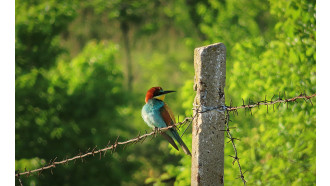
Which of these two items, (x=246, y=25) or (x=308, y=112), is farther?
(x=246, y=25)

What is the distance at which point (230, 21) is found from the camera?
335 inches

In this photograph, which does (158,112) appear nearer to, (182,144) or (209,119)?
(182,144)

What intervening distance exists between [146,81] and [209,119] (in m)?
13.1

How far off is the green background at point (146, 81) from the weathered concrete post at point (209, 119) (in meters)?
0.34

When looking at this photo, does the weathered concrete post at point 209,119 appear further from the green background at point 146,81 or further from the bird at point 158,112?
the bird at point 158,112

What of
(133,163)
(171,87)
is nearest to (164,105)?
(133,163)

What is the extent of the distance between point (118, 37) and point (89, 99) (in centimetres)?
693

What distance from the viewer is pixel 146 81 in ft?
50.9

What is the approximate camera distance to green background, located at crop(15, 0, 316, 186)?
17.5ft

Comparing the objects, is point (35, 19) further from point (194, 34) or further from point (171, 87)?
point (171, 87)

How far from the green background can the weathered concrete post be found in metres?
0.34

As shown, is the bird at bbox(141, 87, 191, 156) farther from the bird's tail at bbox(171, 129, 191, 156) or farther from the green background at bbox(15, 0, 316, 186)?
the green background at bbox(15, 0, 316, 186)

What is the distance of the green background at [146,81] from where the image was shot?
534 cm

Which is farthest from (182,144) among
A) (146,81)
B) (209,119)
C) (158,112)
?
(146,81)
